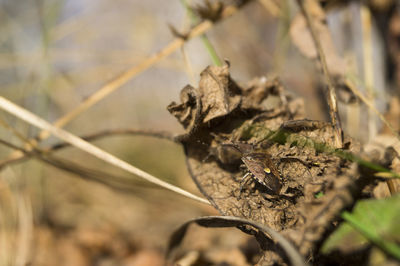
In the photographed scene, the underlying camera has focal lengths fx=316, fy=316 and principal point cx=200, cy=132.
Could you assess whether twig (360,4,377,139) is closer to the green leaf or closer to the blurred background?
the blurred background

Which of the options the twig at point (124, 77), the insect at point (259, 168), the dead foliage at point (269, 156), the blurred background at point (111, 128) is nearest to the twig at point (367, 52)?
the blurred background at point (111, 128)

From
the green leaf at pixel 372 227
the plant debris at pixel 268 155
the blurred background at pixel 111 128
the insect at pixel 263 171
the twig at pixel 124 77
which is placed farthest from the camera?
the blurred background at pixel 111 128

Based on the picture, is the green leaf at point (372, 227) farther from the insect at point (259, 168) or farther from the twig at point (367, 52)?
the twig at point (367, 52)

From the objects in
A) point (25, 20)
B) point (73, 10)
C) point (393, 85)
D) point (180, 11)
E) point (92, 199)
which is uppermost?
point (73, 10)

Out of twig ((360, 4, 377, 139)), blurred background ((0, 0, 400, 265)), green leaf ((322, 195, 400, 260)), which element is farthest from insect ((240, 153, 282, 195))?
twig ((360, 4, 377, 139))

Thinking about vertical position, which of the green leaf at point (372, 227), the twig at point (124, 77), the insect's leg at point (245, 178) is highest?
the twig at point (124, 77)

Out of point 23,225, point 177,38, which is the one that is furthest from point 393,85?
point 23,225

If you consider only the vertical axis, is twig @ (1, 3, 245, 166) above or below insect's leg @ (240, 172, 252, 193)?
above

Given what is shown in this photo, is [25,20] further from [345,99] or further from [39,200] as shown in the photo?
[345,99]

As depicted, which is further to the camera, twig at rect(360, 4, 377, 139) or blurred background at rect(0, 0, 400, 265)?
blurred background at rect(0, 0, 400, 265)
